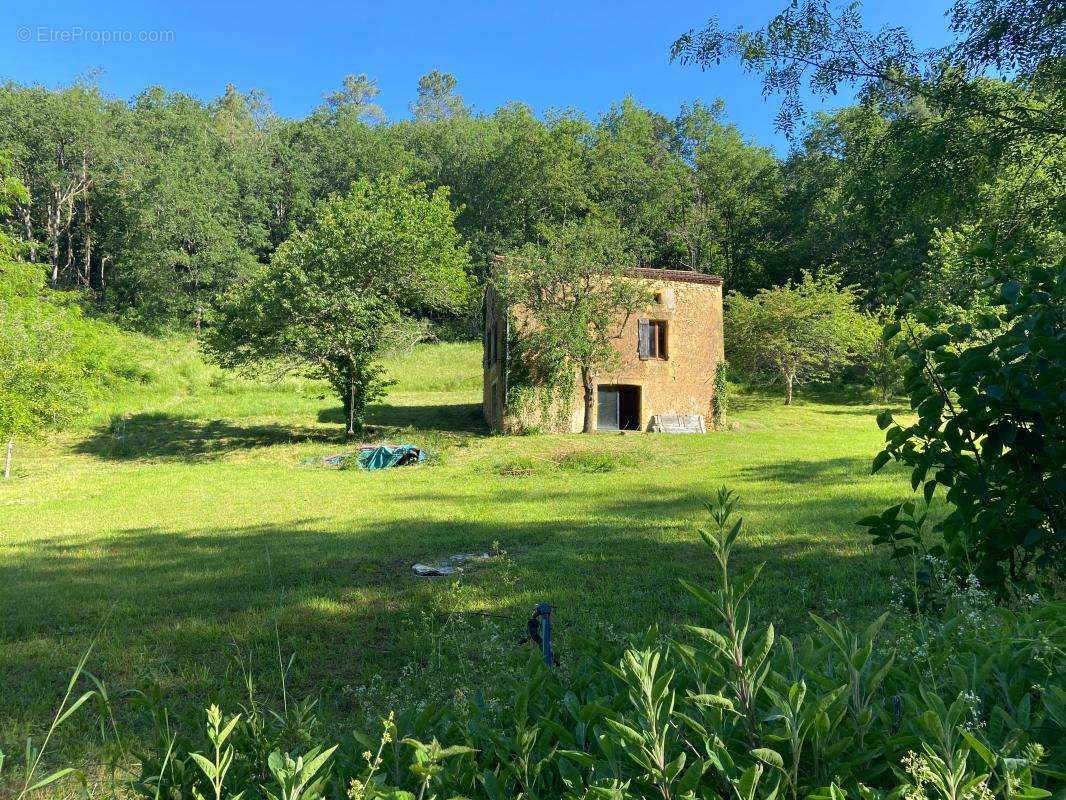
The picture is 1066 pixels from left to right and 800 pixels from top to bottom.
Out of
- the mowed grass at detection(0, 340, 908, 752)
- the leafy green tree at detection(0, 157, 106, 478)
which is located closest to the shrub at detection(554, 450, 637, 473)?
the mowed grass at detection(0, 340, 908, 752)

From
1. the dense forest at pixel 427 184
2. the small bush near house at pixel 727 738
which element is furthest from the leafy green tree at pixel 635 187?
the small bush near house at pixel 727 738

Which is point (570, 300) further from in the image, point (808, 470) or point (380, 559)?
point (380, 559)

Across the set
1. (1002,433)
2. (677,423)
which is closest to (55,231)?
(677,423)

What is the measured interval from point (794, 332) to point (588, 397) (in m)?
14.4

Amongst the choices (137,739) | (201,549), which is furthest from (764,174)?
(137,739)

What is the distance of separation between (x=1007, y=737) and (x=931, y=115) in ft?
25.4

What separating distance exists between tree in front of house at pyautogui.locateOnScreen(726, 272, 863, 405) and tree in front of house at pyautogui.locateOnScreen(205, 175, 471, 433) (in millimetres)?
17110

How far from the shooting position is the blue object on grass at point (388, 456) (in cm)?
1919

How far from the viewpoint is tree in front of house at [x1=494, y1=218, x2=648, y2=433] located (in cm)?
2358

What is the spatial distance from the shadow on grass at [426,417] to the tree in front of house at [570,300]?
4.00 meters

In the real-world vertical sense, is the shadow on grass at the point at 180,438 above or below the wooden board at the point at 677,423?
below

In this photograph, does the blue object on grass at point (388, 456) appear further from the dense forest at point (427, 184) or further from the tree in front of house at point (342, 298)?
the dense forest at point (427, 184)

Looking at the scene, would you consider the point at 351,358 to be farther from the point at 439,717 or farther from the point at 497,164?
the point at 497,164

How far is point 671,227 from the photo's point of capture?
50.2m
